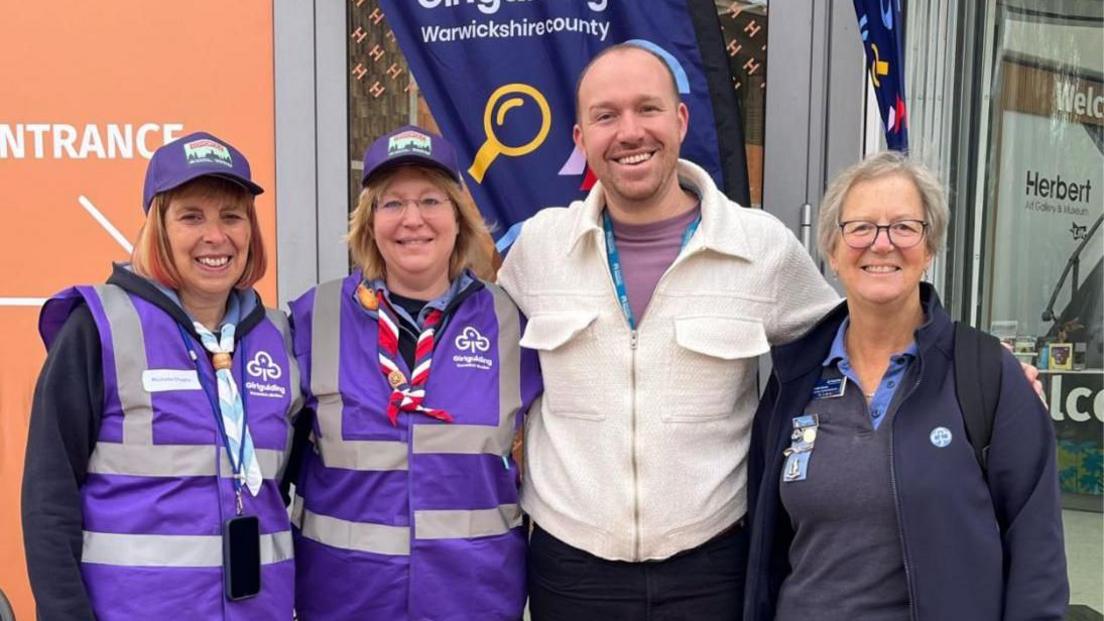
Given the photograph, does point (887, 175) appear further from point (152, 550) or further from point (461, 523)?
point (152, 550)

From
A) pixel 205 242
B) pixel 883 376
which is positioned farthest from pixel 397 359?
pixel 883 376

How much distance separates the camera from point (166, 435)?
181 centimetres

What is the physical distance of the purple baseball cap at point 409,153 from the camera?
2.10m

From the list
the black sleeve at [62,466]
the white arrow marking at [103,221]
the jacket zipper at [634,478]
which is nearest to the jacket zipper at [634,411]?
the jacket zipper at [634,478]

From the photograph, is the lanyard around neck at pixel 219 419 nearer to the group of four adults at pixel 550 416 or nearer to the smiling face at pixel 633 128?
the group of four adults at pixel 550 416

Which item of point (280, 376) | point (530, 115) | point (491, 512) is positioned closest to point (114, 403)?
point (280, 376)

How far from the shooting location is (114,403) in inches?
70.8

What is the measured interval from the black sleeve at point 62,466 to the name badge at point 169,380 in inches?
3.4

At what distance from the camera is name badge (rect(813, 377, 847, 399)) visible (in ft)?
6.04

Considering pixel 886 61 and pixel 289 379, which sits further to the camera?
pixel 886 61

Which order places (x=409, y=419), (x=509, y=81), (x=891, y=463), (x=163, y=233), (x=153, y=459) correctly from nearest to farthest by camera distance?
(x=891, y=463) → (x=153, y=459) → (x=163, y=233) → (x=409, y=419) → (x=509, y=81)

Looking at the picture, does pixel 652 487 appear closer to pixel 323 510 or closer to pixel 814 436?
pixel 814 436

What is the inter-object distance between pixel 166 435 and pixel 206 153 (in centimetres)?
60

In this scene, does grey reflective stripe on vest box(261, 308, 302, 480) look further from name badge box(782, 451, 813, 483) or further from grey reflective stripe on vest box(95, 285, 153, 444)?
name badge box(782, 451, 813, 483)
